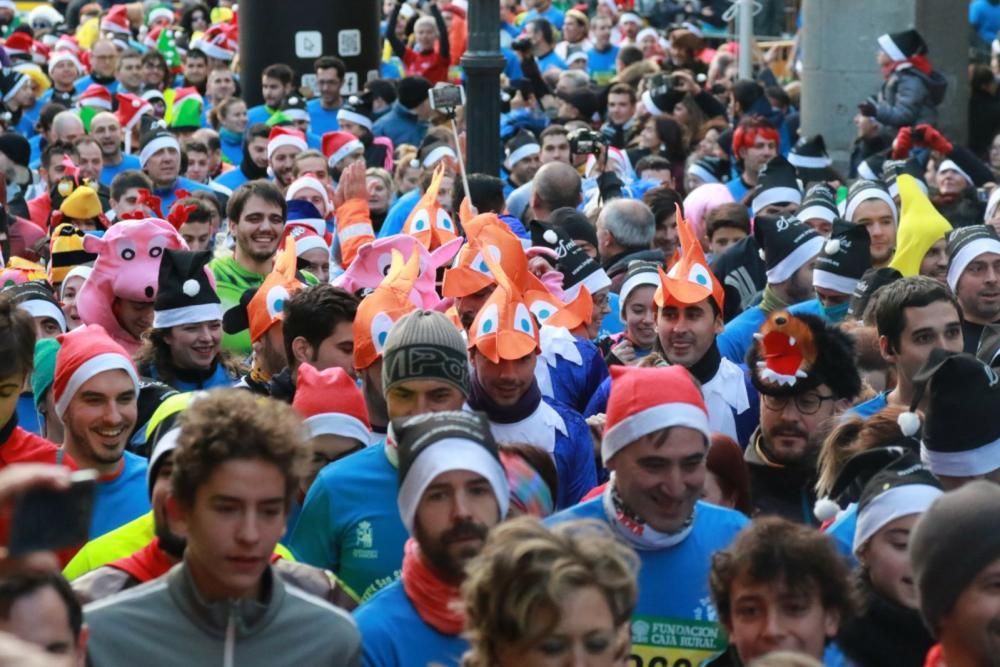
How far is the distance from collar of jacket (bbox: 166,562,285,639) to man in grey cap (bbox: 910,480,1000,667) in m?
1.40

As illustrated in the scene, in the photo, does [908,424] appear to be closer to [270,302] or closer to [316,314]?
[316,314]

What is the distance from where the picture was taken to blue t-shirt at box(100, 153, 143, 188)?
15.7 metres

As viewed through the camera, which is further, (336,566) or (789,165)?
(789,165)

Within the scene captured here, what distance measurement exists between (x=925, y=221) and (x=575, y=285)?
2.07 metres

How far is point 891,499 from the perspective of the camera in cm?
516

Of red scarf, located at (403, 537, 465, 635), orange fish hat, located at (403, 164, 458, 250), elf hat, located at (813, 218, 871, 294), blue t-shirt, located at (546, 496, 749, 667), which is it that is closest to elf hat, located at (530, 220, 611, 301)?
orange fish hat, located at (403, 164, 458, 250)

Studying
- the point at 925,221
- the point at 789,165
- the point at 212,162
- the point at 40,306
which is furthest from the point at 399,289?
the point at 212,162

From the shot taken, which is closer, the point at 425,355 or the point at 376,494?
the point at 376,494

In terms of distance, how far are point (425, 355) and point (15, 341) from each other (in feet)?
4.31

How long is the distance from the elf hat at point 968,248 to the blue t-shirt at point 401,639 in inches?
186

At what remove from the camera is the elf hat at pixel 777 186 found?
12242 mm

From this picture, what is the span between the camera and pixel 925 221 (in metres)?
10.3

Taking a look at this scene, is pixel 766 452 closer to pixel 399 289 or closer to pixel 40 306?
pixel 399 289

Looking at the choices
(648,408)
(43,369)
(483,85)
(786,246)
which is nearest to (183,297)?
(43,369)
